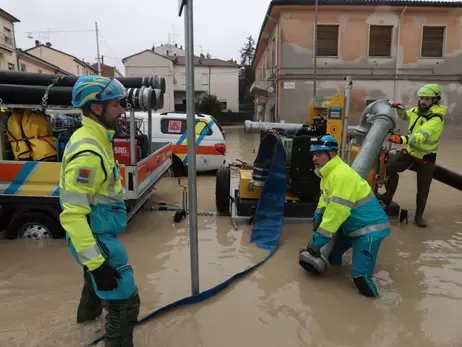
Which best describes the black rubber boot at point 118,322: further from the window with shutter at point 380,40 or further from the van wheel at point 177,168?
the window with shutter at point 380,40

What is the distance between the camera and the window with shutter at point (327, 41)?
20.4m

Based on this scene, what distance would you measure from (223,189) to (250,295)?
9.54 feet

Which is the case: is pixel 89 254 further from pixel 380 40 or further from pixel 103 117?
pixel 380 40

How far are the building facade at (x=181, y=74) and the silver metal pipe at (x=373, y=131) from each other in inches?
1482

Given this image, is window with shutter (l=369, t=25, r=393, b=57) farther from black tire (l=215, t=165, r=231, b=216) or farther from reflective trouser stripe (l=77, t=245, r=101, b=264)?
reflective trouser stripe (l=77, t=245, r=101, b=264)

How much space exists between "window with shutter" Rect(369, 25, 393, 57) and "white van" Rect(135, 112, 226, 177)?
47.0 ft

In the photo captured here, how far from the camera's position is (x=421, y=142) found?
19.8 feet

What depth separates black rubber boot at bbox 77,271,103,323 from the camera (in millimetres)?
3377

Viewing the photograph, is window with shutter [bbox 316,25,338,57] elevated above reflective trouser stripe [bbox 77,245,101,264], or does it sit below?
above

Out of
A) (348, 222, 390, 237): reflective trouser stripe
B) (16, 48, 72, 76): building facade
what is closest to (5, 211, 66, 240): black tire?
(348, 222, 390, 237): reflective trouser stripe

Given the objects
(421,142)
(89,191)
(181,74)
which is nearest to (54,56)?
(181,74)

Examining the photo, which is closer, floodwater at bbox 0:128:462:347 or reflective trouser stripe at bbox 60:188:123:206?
reflective trouser stripe at bbox 60:188:123:206

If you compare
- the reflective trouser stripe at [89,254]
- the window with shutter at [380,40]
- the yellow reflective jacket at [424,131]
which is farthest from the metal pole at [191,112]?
the window with shutter at [380,40]

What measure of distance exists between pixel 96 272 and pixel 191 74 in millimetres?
1759
